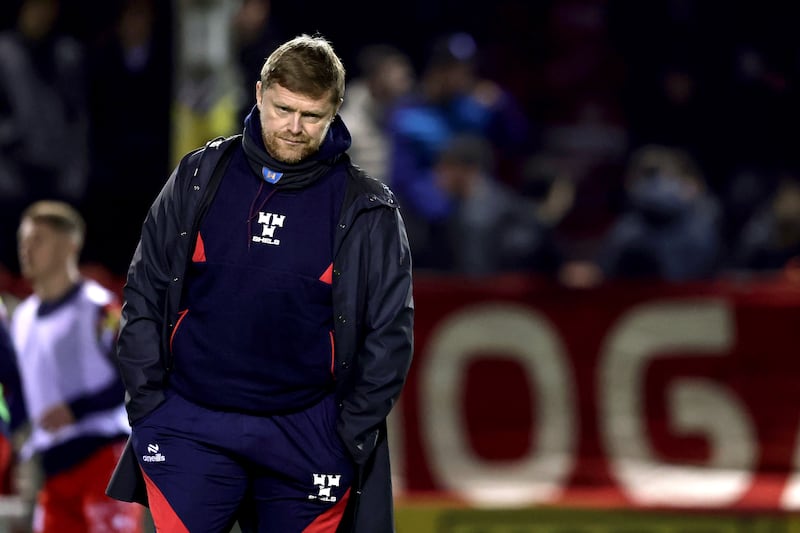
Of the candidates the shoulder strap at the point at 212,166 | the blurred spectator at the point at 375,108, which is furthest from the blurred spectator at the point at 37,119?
the shoulder strap at the point at 212,166

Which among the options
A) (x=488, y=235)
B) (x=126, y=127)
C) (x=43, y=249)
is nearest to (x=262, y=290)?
(x=43, y=249)

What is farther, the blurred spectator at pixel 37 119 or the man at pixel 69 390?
the blurred spectator at pixel 37 119

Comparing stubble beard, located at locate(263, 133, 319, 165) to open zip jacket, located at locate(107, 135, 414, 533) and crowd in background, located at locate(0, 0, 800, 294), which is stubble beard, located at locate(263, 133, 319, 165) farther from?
crowd in background, located at locate(0, 0, 800, 294)

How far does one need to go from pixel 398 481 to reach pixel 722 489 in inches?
75.4

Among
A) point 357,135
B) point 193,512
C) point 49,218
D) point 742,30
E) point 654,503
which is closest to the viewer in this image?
point 193,512

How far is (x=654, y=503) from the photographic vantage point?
9.24 m

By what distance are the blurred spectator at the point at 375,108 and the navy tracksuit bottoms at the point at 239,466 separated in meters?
6.34

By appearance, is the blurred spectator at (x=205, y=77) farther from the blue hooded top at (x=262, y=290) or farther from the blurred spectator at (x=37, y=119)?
the blue hooded top at (x=262, y=290)

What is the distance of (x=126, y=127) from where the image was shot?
10.7 meters

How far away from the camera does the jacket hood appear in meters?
4.69

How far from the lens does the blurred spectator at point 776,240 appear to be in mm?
10656

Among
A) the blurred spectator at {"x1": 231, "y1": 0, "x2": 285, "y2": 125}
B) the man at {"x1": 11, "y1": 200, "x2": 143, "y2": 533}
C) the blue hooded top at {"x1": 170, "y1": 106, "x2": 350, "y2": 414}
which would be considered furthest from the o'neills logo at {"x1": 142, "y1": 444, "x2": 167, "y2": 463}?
the blurred spectator at {"x1": 231, "y1": 0, "x2": 285, "y2": 125}

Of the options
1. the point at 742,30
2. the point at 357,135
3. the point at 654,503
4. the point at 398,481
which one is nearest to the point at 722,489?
the point at 654,503

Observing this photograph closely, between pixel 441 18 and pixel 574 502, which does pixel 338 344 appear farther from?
pixel 441 18
